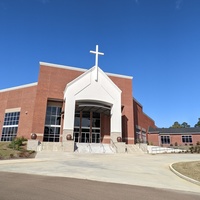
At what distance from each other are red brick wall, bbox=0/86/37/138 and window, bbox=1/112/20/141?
1.06 m

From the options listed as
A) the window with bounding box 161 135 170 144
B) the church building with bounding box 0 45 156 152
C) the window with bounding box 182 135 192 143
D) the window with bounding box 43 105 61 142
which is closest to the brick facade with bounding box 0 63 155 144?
the church building with bounding box 0 45 156 152

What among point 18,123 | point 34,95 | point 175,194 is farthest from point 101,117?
point 175,194

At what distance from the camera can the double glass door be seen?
104 feet

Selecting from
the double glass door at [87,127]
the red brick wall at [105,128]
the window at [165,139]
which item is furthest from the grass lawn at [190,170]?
the window at [165,139]

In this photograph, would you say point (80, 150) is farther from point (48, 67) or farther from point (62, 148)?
point (48, 67)

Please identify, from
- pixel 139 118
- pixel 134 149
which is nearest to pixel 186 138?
pixel 139 118

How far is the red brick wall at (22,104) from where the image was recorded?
102ft

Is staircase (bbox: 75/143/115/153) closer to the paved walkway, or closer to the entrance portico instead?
the entrance portico

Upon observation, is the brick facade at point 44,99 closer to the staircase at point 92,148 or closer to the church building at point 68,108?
the church building at point 68,108

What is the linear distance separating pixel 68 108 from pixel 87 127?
21.3 feet

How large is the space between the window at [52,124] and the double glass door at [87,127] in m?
3.08

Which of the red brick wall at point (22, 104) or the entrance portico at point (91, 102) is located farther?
the red brick wall at point (22, 104)

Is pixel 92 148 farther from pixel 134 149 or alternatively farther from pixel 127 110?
pixel 127 110

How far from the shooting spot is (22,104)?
33.4m
